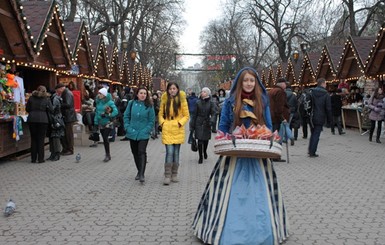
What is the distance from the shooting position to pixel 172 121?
7.76 m

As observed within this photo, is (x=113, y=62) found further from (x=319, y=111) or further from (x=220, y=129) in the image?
(x=220, y=129)

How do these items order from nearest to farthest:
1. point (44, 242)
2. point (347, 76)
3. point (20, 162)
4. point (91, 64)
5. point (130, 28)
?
1. point (44, 242)
2. point (20, 162)
3. point (91, 64)
4. point (347, 76)
5. point (130, 28)

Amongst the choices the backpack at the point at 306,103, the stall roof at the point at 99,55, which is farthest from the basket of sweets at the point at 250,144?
the stall roof at the point at 99,55

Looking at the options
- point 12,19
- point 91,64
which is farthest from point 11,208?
point 91,64

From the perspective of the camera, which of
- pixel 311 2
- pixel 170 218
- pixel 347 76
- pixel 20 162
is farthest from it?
pixel 311 2

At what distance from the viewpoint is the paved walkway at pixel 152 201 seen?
193 inches

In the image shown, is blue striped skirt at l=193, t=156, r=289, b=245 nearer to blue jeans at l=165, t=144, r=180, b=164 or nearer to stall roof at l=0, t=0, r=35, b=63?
blue jeans at l=165, t=144, r=180, b=164

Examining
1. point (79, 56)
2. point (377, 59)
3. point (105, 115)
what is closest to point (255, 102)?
point (105, 115)

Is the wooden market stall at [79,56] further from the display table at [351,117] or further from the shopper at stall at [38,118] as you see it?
the display table at [351,117]

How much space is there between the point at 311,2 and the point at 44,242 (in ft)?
91.1

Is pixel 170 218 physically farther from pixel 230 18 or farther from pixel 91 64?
pixel 230 18

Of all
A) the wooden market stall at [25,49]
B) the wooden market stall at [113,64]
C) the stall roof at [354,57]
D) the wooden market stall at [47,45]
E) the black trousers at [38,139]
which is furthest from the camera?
the wooden market stall at [113,64]

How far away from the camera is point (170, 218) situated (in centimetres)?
559

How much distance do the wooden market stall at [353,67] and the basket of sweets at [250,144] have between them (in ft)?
47.6
